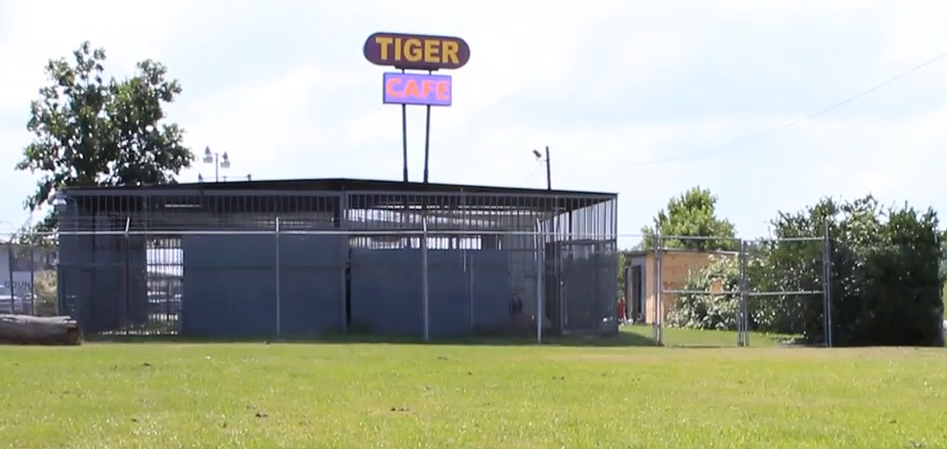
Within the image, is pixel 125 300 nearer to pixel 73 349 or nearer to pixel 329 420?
pixel 73 349

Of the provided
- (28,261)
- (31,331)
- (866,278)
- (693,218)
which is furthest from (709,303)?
(693,218)

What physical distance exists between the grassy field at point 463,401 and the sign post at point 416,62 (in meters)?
20.0

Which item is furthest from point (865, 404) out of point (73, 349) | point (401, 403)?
point (73, 349)

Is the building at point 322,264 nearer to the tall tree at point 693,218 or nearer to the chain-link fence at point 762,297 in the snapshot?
the chain-link fence at point 762,297

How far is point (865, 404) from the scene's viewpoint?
1263cm

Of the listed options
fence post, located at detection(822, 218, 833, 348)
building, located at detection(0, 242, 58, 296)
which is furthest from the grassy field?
building, located at detection(0, 242, 58, 296)

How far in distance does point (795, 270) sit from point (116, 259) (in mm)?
14596

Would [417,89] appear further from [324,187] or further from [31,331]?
[31,331]

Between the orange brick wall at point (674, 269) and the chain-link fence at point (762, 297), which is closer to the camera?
the chain-link fence at point (762, 297)

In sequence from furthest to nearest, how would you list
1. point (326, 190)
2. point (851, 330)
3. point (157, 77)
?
point (157, 77), point (326, 190), point (851, 330)

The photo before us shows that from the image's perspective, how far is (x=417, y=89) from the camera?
3962cm

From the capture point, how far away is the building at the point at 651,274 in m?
40.7

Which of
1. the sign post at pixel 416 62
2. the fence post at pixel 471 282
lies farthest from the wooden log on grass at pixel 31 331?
the sign post at pixel 416 62

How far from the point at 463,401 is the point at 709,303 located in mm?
24997
